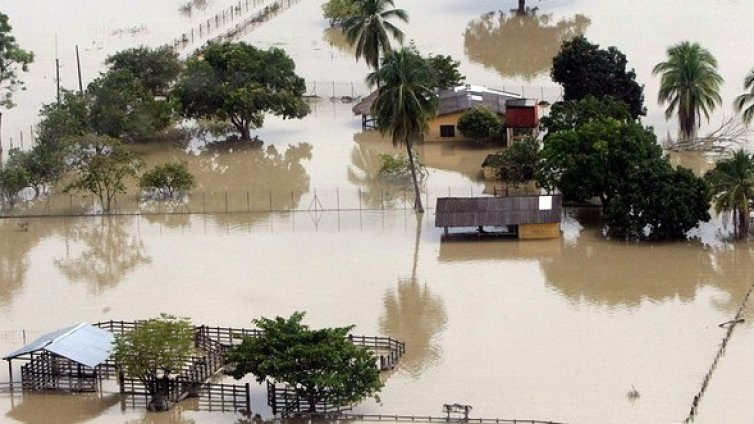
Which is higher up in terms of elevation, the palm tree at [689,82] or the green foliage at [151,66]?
the green foliage at [151,66]

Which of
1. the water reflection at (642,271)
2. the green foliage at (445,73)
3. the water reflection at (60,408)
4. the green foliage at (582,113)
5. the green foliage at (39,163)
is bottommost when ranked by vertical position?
the water reflection at (60,408)

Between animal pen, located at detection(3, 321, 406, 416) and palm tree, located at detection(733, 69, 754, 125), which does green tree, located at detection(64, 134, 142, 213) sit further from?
palm tree, located at detection(733, 69, 754, 125)

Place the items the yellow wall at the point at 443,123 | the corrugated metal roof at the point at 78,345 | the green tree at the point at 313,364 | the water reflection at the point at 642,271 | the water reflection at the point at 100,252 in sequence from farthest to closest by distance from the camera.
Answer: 1. the yellow wall at the point at 443,123
2. the water reflection at the point at 100,252
3. the water reflection at the point at 642,271
4. the corrugated metal roof at the point at 78,345
5. the green tree at the point at 313,364

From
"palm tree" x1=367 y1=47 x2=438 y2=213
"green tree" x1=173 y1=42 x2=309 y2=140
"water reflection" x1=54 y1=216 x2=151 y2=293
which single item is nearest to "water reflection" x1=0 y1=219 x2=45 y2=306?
"water reflection" x1=54 y1=216 x2=151 y2=293

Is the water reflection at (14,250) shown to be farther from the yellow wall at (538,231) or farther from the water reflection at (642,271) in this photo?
the water reflection at (642,271)

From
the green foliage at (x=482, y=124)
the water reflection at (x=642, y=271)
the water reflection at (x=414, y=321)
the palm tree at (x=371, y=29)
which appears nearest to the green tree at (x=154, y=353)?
the water reflection at (x=414, y=321)

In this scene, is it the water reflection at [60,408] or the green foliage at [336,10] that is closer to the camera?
the water reflection at [60,408]

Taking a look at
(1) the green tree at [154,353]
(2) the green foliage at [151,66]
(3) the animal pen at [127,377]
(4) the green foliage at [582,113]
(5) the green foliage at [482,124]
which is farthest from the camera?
(2) the green foliage at [151,66]
